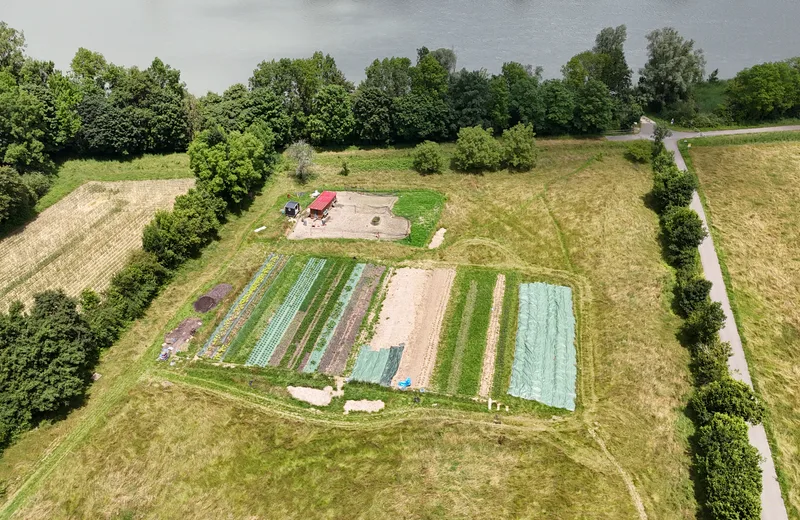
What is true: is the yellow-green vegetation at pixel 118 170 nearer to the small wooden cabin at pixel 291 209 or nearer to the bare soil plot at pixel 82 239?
the bare soil plot at pixel 82 239

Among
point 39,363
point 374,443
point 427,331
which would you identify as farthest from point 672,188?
point 39,363

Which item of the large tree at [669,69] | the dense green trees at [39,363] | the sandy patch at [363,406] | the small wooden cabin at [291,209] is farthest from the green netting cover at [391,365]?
the large tree at [669,69]

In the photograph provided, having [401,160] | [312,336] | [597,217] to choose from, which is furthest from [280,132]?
[597,217]

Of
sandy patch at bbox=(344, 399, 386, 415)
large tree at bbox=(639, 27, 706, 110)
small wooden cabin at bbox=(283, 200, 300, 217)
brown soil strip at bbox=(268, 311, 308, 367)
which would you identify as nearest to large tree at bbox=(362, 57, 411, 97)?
small wooden cabin at bbox=(283, 200, 300, 217)

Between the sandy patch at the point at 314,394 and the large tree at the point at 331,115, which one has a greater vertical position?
the large tree at the point at 331,115

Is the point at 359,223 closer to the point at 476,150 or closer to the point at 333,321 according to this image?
the point at 333,321

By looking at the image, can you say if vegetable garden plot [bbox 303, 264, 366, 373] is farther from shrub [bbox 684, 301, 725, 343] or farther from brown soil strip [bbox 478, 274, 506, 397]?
shrub [bbox 684, 301, 725, 343]
